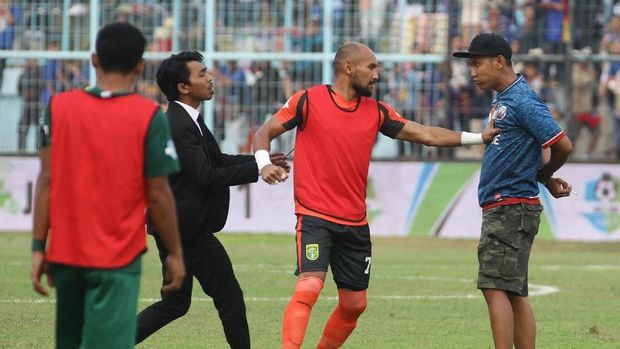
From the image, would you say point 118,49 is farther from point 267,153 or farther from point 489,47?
point 489,47

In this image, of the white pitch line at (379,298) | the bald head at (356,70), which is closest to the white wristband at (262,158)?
the bald head at (356,70)

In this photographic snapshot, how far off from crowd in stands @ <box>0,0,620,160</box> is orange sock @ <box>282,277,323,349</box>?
46.6 ft

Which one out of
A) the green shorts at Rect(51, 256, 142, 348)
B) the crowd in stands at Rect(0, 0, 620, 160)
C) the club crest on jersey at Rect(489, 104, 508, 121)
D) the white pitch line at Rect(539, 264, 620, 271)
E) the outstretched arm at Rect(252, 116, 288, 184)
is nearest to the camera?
the green shorts at Rect(51, 256, 142, 348)

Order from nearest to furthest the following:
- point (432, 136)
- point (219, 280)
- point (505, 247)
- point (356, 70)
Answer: point (505, 247) < point (219, 280) < point (356, 70) < point (432, 136)

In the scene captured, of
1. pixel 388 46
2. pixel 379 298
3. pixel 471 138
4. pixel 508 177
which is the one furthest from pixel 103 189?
pixel 388 46

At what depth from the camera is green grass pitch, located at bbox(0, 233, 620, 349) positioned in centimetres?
1106

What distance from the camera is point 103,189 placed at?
6520 millimetres

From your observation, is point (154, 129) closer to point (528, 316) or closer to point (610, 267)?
point (528, 316)

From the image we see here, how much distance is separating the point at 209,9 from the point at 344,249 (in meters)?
15.2

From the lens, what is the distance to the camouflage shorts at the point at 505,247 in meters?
8.93

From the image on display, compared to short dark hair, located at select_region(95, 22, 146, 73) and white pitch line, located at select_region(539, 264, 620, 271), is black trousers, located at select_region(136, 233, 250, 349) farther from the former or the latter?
white pitch line, located at select_region(539, 264, 620, 271)

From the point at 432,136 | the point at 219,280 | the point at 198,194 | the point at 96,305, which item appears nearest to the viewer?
the point at 96,305

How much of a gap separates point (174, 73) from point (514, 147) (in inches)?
87.8

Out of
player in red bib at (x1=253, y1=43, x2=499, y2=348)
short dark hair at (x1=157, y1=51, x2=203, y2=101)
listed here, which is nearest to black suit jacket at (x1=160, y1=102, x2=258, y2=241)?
short dark hair at (x1=157, y1=51, x2=203, y2=101)
